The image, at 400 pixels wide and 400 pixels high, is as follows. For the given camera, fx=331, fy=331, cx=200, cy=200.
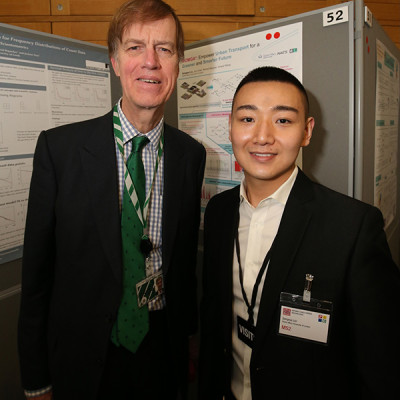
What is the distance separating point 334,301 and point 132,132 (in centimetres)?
95

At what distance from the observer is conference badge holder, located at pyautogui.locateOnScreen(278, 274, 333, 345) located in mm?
1048

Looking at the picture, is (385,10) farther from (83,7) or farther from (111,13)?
(83,7)

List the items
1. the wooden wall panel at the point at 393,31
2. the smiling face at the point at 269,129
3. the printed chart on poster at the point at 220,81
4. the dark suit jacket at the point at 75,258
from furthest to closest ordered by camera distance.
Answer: the wooden wall panel at the point at 393,31
the printed chart on poster at the point at 220,81
the dark suit jacket at the point at 75,258
the smiling face at the point at 269,129

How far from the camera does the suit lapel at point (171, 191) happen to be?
4.36 ft

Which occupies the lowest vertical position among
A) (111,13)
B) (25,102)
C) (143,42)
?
(25,102)

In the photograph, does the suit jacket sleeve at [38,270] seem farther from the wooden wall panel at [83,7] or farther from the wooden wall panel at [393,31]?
the wooden wall panel at [393,31]

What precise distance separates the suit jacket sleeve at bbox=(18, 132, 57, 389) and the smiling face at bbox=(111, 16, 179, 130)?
1.27 feet

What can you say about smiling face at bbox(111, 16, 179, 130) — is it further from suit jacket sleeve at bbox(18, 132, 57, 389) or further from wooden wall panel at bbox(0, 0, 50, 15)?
wooden wall panel at bbox(0, 0, 50, 15)

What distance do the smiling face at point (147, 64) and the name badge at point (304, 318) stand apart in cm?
86

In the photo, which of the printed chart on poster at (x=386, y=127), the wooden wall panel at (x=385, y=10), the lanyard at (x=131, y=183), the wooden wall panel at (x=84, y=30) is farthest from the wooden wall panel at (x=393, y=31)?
the lanyard at (x=131, y=183)

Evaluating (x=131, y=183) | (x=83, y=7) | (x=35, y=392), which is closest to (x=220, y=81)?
(x=131, y=183)

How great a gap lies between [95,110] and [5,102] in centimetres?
52

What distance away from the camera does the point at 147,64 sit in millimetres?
1268

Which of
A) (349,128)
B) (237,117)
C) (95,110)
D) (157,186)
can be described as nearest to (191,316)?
(157,186)
